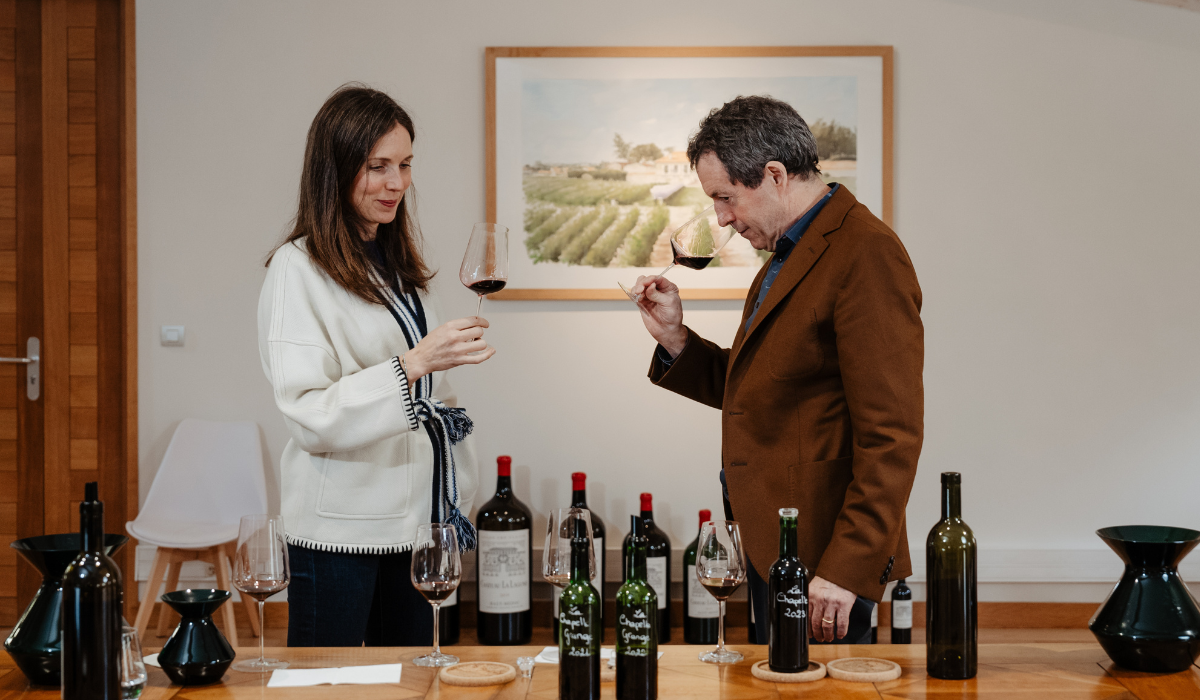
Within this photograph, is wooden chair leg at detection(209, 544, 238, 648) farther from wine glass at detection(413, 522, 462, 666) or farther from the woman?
wine glass at detection(413, 522, 462, 666)

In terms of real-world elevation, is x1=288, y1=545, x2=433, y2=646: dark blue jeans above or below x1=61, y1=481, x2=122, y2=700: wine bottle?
below

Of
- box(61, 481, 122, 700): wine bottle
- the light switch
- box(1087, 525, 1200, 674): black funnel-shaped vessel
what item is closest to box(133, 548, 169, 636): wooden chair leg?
the light switch

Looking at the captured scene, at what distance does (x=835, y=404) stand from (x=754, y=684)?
0.56m

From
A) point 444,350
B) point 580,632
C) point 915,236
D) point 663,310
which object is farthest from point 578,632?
point 915,236

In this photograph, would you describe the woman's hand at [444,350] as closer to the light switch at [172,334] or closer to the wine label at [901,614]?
the wine label at [901,614]

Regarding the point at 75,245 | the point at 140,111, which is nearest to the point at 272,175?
the point at 140,111

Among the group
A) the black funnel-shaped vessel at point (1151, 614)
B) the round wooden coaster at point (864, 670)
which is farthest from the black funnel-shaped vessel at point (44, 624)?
the black funnel-shaped vessel at point (1151, 614)

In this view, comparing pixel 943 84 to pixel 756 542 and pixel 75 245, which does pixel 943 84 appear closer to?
pixel 756 542

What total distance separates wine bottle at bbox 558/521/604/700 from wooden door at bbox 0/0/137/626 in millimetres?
2781

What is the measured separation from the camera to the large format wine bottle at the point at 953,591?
130 cm

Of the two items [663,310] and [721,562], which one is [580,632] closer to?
[721,562]

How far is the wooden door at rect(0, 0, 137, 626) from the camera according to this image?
11.3ft

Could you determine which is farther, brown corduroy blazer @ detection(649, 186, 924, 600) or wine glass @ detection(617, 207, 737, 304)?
wine glass @ detection(617, 207, 737, 304)

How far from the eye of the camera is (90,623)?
1.11 m
